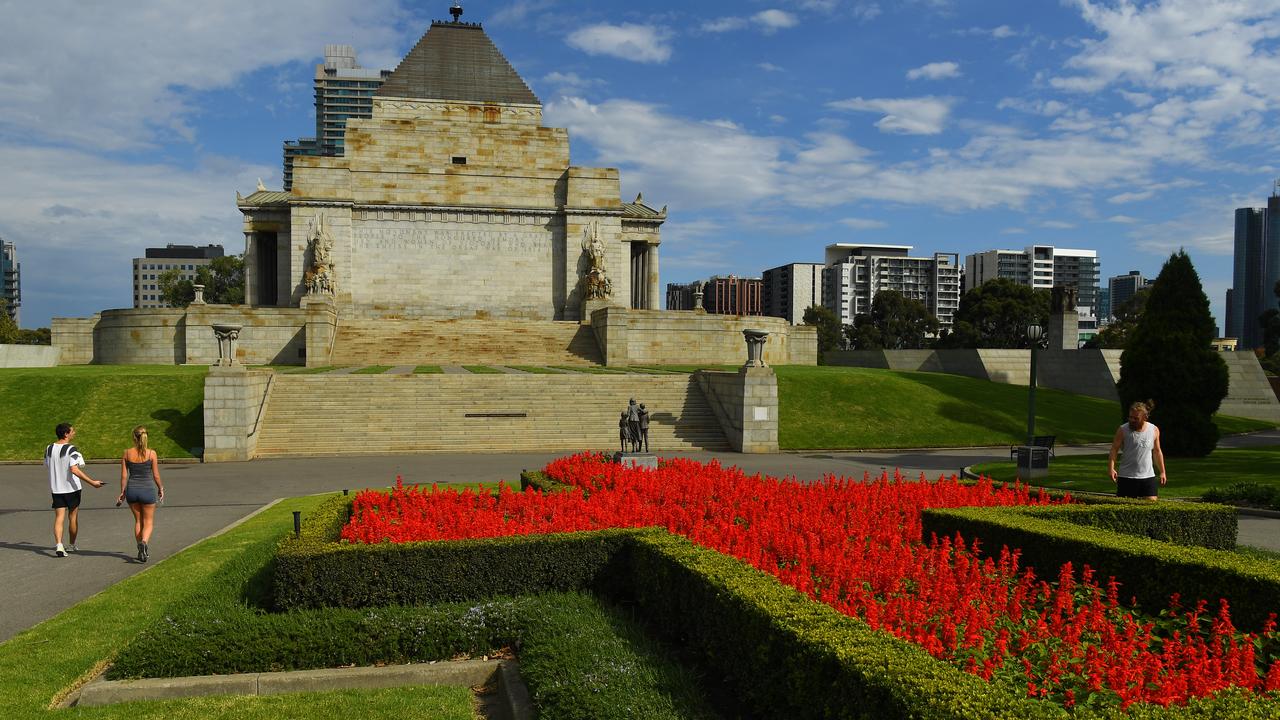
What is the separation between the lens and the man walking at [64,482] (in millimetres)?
12250

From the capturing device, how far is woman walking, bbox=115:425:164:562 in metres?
12.1

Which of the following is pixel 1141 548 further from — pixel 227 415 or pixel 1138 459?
pixel 227 415

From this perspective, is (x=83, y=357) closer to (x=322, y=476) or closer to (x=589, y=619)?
(x=322, y=476)

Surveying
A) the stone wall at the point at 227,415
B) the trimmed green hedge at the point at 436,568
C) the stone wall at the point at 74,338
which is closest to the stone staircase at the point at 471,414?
the stone wall at the point at 227,415

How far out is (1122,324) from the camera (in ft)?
266

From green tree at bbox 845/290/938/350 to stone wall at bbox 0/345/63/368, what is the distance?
80618 millimetres

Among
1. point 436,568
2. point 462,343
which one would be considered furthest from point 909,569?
point 462,343

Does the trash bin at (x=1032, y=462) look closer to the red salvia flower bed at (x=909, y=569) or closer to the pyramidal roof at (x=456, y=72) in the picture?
the red salvia flower bed at (x=909, y=569)

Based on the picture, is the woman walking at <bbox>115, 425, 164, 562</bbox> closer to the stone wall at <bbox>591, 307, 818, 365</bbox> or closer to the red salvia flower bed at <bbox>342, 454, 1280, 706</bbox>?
the red salvia flower bed at <bbox>342, 454, 1280, 706</bbox>

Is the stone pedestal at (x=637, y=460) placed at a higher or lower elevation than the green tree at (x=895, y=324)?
lower

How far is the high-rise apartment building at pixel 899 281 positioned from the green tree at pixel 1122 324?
9548cm

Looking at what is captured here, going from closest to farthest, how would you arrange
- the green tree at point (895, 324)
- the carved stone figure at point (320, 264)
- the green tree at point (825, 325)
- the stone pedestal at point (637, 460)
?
the stone pedestal at point (637, 460)
the carved stone figure at point (320, 264)
the green tree at point (895, 324)
the green tree at point (825, 325)

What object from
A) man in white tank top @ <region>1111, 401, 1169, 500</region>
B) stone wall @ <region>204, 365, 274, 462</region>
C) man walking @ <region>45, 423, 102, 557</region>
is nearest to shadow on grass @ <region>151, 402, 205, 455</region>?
stone wall @ <region>204, 365, 274, 462</region>

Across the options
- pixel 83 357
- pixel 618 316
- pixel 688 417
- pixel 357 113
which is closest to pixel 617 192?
pixel 618 316
